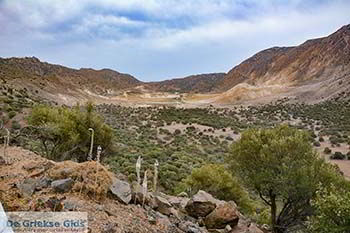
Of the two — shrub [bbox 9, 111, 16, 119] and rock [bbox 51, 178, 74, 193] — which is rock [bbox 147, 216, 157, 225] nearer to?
rock [bbox 51, 178, 74, 193]

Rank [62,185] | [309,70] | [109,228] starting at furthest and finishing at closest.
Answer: [309,70], [62,185], [109,228]

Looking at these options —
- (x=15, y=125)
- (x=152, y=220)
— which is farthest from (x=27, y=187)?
(x=15, y=125)

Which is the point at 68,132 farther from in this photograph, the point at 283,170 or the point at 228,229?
the point at 228,229

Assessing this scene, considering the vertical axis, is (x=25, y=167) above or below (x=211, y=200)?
above

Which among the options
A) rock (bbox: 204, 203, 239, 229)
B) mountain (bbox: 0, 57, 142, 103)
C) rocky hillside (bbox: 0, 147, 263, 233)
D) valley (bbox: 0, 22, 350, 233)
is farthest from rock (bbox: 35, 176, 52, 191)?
mountain (bbox: 0, 57, 142, 103)

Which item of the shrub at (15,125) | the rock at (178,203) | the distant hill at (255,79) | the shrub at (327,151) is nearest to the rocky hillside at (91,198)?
the rock at (178,203)

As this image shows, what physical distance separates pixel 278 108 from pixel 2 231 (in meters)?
81.9

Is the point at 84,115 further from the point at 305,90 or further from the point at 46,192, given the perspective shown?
the point at 305,90

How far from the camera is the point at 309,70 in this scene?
117000mm

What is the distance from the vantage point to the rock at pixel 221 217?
13.7m

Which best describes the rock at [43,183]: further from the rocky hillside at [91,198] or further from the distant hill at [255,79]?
the distant hill at [255,79]

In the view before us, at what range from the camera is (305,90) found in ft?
332

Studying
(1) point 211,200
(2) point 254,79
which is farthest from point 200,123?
(2) point 254,79

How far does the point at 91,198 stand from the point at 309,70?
113335mm
